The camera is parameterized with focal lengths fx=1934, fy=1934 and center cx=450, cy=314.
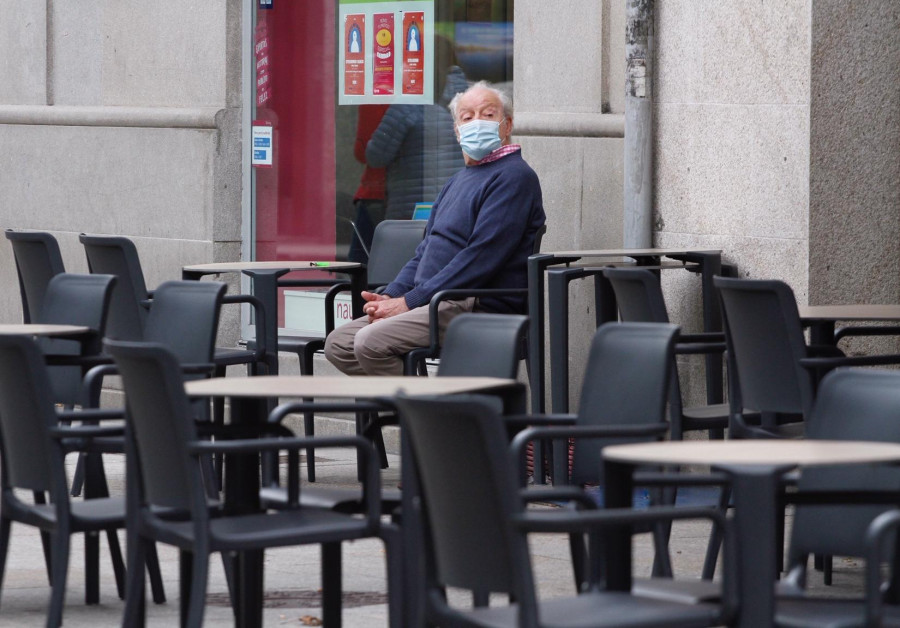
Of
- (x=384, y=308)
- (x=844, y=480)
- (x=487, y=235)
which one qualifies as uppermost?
(x=487, y=235)

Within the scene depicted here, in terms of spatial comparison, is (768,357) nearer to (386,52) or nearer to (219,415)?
(219,415)

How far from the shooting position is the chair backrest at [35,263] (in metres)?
8.90

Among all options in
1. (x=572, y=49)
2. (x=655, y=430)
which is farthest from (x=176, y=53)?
(x=655, y=430)

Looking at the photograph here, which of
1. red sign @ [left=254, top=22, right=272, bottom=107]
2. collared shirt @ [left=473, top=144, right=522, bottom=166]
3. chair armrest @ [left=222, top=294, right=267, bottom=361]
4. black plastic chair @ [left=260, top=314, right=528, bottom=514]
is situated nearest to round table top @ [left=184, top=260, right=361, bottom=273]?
chair armrest @ [left=222, top=294, right=267, bottom=361]

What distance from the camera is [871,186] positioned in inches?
331

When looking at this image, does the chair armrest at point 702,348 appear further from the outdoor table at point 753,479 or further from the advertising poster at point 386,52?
the advertising poster at point 386,52

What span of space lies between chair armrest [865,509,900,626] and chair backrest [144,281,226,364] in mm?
3550

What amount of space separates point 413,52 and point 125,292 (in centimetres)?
267

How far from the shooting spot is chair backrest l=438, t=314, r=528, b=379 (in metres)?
5.68

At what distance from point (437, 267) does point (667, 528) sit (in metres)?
2.71

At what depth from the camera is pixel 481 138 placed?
29.0ft

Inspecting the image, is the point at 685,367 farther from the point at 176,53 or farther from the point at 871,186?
the point at 176,53

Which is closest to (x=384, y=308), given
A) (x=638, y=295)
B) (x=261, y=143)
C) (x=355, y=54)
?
(x=638, y=295)

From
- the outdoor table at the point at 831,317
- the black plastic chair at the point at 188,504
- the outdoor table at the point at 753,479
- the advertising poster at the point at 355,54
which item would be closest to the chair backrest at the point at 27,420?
the black plastic chair at the point at 188,504
